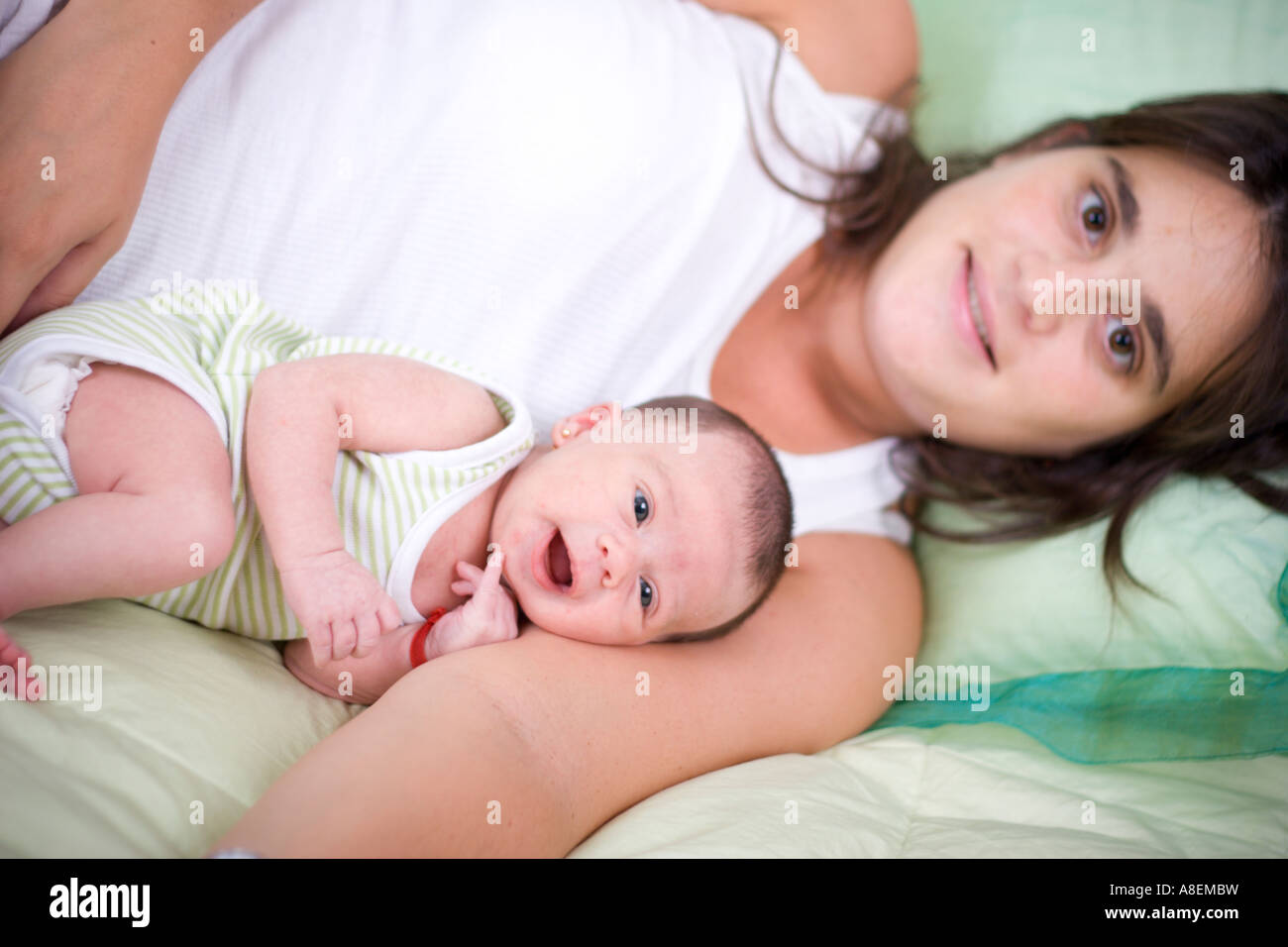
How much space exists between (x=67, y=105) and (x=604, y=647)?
0.82m

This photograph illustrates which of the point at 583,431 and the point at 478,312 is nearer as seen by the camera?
the point at 583,431

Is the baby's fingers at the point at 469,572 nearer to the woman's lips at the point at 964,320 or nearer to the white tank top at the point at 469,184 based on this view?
the white tank top at the point at 469,184

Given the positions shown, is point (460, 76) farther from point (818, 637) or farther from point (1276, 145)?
point (1276, 145)

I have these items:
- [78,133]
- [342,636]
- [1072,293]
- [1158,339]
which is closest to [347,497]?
[342,636]

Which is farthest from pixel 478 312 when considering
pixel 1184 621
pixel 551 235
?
pixel 1184 621

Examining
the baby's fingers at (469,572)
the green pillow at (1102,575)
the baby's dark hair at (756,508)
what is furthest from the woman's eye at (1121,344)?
the baby's fingers at (469,572)

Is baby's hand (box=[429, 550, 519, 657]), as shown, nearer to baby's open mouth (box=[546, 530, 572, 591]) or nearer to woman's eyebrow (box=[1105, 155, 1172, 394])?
baby's open mouth (box=[546, 530, 572, 591])

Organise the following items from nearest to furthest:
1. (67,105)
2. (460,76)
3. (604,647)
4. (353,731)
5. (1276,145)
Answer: (353,731) → (67,105) → (604,647) → (460,76) → (1276,145)

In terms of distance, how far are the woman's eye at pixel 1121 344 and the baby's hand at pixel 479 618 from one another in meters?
0.93

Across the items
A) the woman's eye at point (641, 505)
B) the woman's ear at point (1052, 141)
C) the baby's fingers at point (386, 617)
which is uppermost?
the woman's ear at point (1052, 141)

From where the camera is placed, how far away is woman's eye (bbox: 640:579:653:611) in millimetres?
1037

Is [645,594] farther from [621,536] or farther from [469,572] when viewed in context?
[469,572]

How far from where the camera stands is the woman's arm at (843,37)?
1549 millimetres

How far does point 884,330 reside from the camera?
4.49 feet
